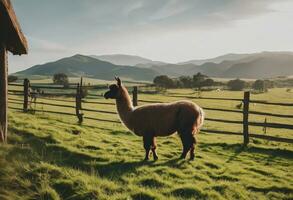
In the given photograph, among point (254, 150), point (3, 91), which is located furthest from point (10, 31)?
point (254, 150)

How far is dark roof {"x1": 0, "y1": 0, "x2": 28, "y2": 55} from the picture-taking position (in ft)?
24.3

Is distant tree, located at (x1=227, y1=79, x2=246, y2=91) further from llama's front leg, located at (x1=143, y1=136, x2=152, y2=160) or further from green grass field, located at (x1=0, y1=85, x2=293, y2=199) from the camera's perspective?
llama's front leg, located at (x1=143, y1=136, x2=152, y2=160)

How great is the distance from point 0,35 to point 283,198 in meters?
7.74

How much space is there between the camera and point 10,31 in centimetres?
884

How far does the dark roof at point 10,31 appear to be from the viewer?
7.40 m

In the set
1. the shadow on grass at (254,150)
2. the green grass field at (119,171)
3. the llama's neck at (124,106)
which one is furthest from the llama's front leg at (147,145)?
the shadow on grass at (254,150)

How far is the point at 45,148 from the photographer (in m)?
9.81

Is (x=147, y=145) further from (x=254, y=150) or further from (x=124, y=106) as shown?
(x=254, y=150)

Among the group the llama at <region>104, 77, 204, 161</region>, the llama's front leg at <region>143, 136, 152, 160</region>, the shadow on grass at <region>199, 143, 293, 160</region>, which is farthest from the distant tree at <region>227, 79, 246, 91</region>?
the llama's front leg at <region>143, 136, 152, 160</region>

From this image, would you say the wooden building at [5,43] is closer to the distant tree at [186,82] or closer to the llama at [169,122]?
the llama at [169,122]

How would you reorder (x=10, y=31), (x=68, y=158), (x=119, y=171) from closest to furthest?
(x=119, y=171), (x=10, y=31), (x=68, y=158)

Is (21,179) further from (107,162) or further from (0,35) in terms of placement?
Result: (0,35)

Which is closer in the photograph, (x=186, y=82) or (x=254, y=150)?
(x=254, y=150)

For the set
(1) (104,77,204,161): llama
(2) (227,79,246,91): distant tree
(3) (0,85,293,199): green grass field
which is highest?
(2) (227,79,246,91): distant tree
